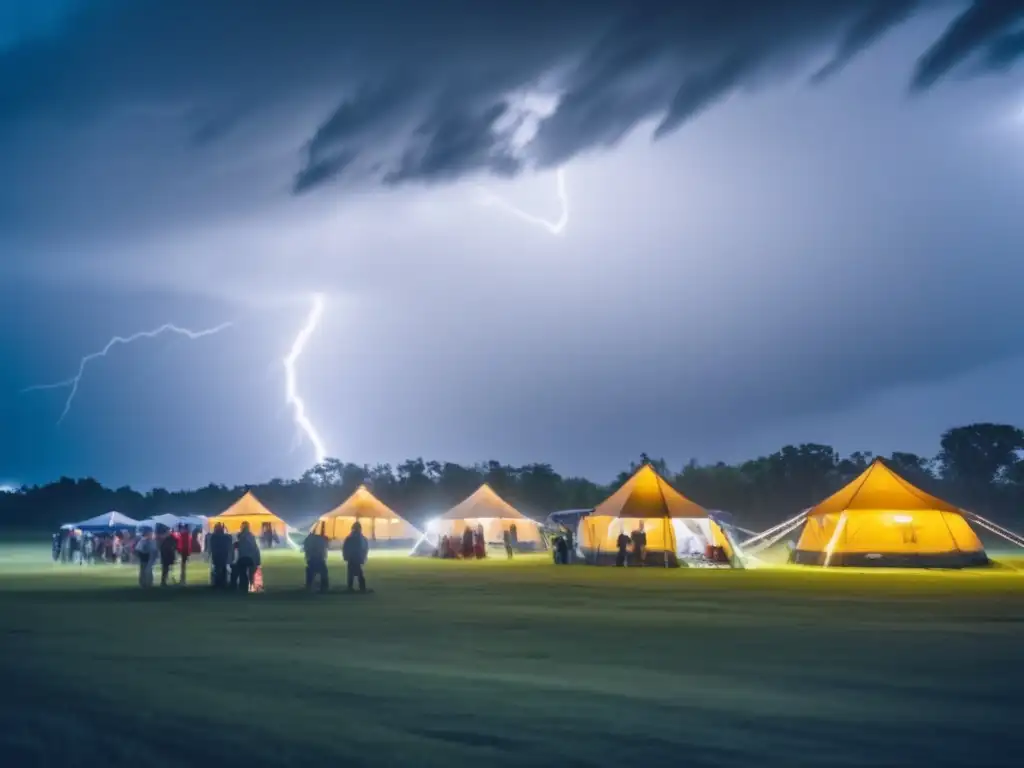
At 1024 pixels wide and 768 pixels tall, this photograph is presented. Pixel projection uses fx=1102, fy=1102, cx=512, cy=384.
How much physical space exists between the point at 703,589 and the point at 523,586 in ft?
15.5

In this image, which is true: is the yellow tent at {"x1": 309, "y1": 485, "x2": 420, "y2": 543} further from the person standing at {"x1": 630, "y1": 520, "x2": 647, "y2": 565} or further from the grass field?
the grass field

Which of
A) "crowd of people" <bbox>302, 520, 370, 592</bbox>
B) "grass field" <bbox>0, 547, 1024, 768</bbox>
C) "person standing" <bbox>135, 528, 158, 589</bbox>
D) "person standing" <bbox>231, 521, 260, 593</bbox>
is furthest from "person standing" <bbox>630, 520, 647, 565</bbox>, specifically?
"person standing" <bbox>135, 528, 158, 589</bbox>

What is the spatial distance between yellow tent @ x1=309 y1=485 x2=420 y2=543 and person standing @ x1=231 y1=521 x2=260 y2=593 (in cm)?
3853

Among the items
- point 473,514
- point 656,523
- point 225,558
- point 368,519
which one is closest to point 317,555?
point 225,558

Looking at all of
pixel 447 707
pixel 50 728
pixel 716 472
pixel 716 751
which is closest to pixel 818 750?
pixel 716 751

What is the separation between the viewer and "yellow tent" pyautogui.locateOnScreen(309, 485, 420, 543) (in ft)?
221

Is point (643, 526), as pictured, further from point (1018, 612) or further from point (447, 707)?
point (447, 707)

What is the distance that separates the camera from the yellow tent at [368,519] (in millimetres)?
67250

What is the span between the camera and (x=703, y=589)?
2772 cm

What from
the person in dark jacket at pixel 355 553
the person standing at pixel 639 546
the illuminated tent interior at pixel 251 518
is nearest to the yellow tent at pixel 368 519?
the illuminated tent interior at pixel 251 518

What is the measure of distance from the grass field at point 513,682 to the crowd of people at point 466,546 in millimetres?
27892

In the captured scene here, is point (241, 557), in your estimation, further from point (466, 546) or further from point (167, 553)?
point (466, 546)

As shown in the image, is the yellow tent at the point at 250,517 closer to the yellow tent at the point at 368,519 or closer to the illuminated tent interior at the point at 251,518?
the illuminated tent interior at the point at 251,518

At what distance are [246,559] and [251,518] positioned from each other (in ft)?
159
